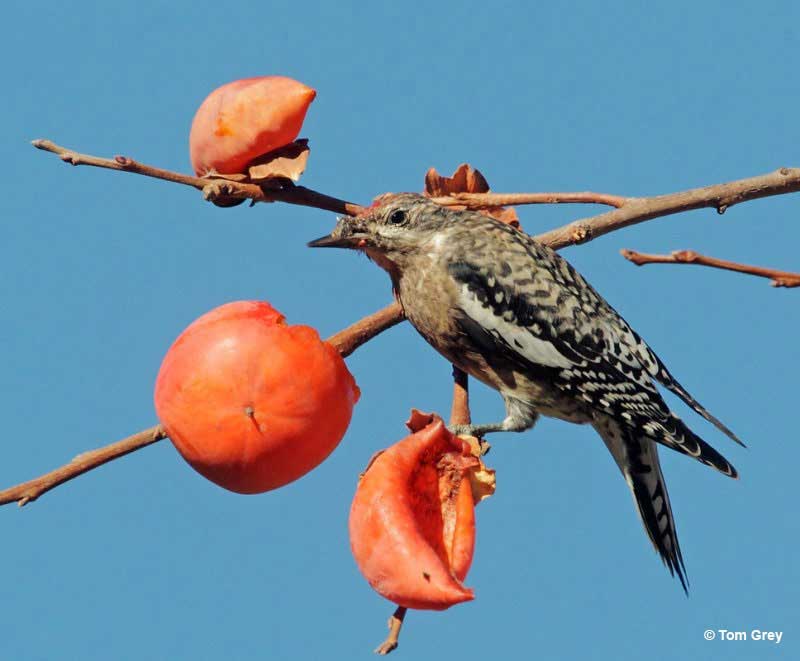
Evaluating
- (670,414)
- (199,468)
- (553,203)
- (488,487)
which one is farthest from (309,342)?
(670,414)

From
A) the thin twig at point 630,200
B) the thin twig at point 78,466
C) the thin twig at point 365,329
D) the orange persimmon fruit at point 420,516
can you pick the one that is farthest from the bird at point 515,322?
the thin twig at point 78,466

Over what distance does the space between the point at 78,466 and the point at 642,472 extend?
8.04 ft

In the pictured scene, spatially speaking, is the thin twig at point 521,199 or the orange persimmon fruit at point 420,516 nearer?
the orange persimmon fruit at point 420,516

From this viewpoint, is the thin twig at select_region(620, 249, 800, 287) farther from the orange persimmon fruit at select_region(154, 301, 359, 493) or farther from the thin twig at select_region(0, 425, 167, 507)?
the thin twig at select_region(0, 425, 167, 507)

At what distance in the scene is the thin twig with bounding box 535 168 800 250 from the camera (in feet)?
12.4

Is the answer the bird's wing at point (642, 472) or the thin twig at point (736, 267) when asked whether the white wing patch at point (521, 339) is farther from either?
the thin twig at point (736, 267)

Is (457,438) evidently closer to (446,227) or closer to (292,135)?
(292,135)

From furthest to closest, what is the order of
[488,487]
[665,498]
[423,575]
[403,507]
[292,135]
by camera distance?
1. [665,498]
2. [292,135]
3. [488,487]
4. [403,507]
5. [423,575]

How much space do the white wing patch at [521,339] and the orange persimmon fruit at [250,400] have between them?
129 cm

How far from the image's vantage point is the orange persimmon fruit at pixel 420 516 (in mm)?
2816

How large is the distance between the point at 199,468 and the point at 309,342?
0.47m

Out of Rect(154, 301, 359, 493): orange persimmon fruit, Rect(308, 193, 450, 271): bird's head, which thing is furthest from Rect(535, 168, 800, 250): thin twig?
Rect(154, 301, 359, 493): orange persimmon fruit

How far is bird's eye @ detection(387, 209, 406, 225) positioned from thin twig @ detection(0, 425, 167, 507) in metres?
1.48

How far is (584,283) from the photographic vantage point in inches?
179
